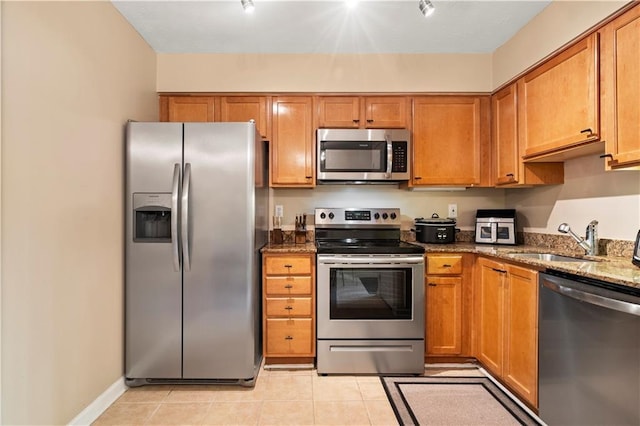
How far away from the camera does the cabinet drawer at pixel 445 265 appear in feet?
8.36

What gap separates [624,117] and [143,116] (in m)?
3.07

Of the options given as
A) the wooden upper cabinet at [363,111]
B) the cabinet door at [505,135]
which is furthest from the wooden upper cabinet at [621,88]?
the wooden upper cabinet at [363,111]

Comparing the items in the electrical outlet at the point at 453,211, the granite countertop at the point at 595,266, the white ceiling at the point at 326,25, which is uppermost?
the white ceiling at the point at 326,25

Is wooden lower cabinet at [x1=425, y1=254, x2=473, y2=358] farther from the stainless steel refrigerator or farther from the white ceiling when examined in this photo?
the white ceiling

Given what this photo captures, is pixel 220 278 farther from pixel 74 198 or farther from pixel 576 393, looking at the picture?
pixel 576 393

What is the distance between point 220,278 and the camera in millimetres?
2271

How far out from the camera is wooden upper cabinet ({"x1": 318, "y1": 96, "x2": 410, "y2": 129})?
2855 millimetres

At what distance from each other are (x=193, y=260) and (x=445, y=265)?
73.2 inches

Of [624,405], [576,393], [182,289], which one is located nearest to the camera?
[624,405]

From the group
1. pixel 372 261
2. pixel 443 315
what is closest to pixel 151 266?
pixel 372 261

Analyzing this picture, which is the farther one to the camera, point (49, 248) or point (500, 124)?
point (500, 124)

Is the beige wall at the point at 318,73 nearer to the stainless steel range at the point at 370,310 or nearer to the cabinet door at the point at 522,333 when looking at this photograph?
the stainless steel range at the point at 370,310

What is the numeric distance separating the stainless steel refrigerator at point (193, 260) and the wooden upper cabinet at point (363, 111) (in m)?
Result: 0.87

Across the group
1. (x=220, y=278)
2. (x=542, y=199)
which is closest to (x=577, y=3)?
(x=542, y=199)
